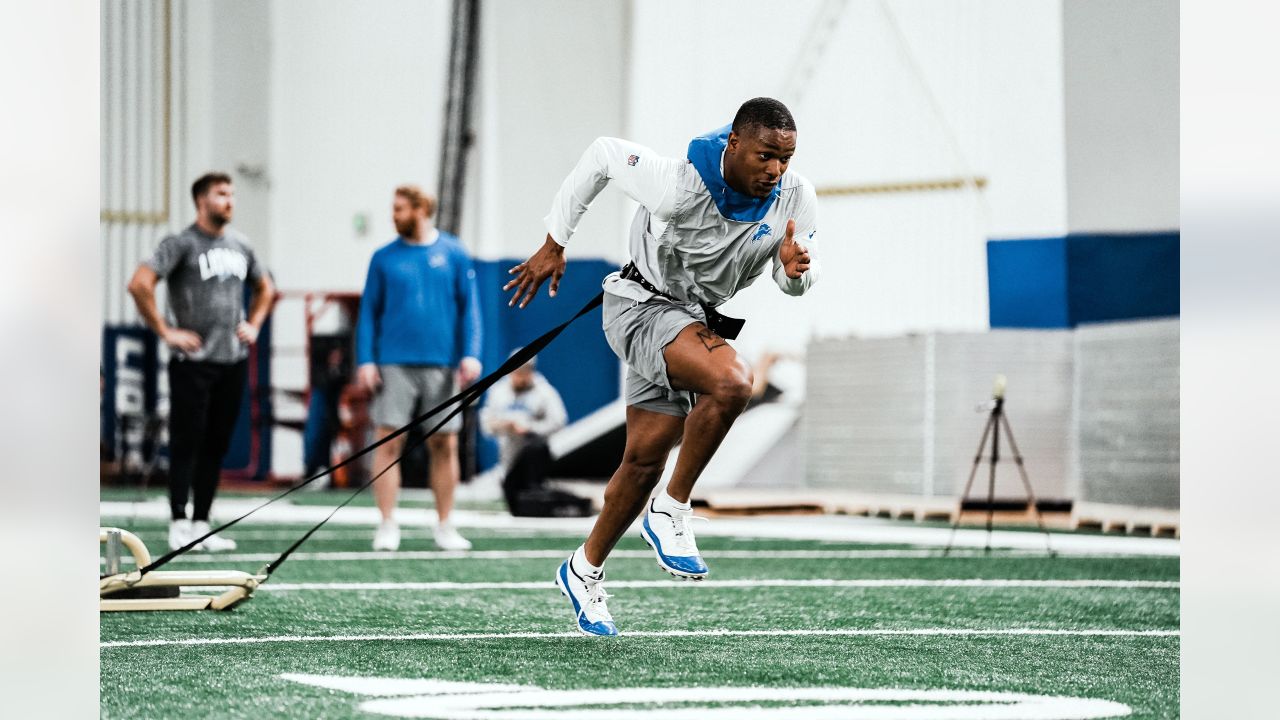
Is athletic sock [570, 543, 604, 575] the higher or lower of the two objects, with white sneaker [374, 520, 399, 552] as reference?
higher

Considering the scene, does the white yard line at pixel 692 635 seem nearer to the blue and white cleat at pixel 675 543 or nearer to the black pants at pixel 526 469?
the blue and white cleat at pixel 675 543

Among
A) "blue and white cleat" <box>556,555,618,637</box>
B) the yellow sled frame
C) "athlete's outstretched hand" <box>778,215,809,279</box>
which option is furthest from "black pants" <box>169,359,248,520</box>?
"athlete's outstretched hand" <box>778,215,809,279</box>

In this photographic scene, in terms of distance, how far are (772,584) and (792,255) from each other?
9.25 ft

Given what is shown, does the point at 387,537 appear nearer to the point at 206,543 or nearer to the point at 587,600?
the point at 206,543

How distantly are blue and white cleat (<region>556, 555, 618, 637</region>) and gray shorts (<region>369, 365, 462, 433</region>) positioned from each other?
12.5 feet

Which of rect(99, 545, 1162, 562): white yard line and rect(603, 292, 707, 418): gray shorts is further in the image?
rect(99, 545, 1162, 562): white yard line

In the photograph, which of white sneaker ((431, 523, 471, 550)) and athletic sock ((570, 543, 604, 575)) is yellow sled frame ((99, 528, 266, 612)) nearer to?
athletic sock ((570, 543, 604, 575))

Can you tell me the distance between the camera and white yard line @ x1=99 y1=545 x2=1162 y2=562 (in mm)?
8414

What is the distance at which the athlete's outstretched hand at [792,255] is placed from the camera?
474 centimetres

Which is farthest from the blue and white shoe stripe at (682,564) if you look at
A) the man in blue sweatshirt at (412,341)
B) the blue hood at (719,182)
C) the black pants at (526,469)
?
the black pants at (526,469)

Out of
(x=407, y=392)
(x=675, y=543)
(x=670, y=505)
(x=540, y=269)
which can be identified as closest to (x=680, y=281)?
(x=540, y=269)

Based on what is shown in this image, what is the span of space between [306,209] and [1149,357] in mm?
10233

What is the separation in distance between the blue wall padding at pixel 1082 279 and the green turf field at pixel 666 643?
6.08m
